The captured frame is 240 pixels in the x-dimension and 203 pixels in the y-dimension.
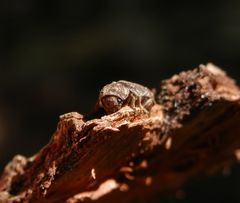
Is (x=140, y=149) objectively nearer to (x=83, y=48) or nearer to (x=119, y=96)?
(x=119, y=96)

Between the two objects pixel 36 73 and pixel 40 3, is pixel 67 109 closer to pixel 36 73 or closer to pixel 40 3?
pixel 36 73

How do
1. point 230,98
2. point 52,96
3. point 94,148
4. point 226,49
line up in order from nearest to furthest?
point 94,148
point 230,98
point 226,49
point 52,96

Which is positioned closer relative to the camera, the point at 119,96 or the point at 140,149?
the point at 119,96

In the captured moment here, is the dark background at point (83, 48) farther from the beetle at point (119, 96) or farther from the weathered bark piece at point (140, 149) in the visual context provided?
the beetle at point (119, 96)

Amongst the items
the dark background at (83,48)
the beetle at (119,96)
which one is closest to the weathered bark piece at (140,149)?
the beetle at (119,96)

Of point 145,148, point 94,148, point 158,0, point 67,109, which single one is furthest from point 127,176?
point 158,0

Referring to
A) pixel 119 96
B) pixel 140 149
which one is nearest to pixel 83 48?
pixel 140 149

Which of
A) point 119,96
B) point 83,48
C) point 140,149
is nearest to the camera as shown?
point 119,96

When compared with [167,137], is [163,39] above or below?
above
